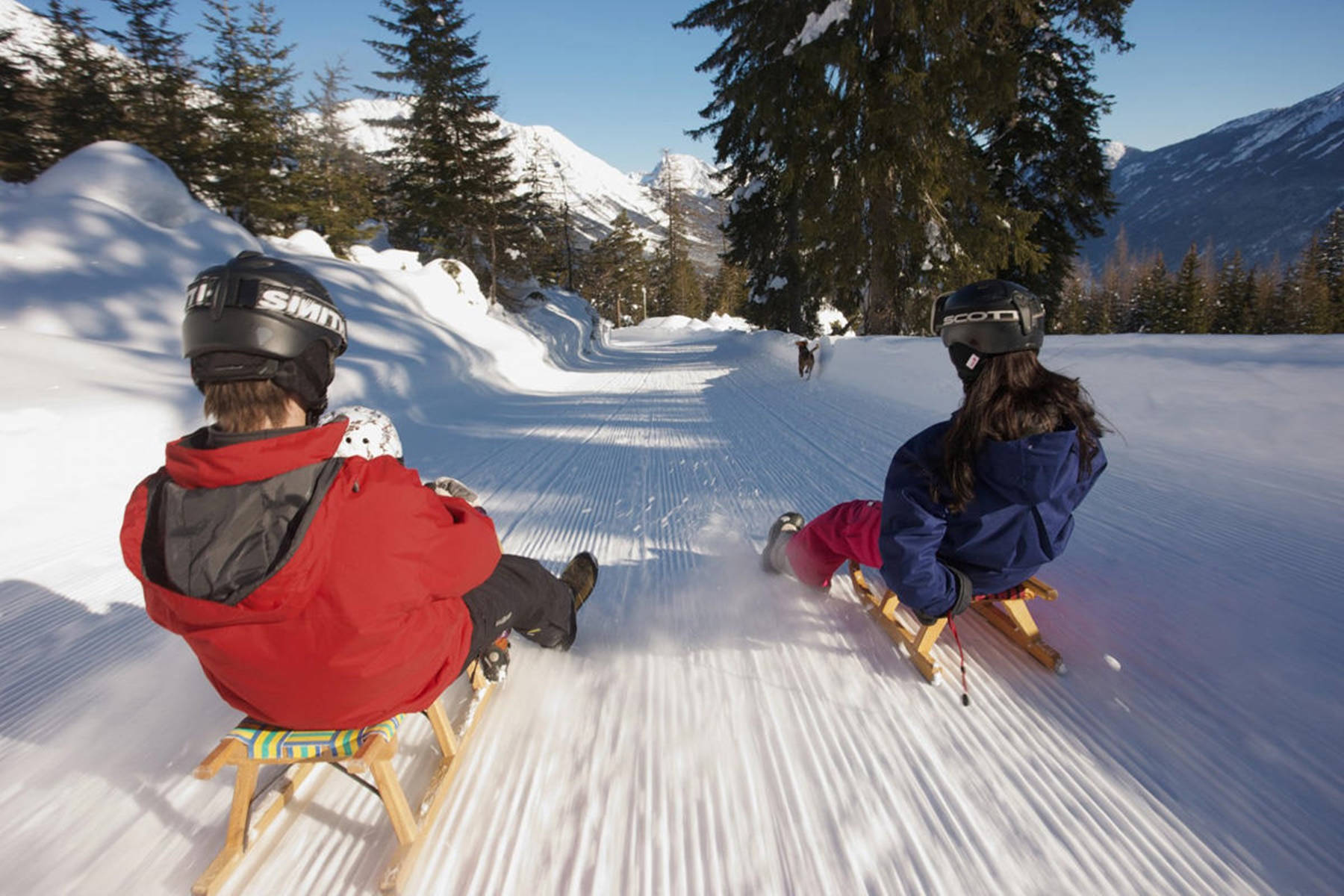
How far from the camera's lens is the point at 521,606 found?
2.04 m

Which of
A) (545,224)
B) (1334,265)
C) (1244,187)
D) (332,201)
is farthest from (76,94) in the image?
(1244,187)

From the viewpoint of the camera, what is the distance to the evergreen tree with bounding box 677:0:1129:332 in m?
9.24

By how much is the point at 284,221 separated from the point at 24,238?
12.0 m

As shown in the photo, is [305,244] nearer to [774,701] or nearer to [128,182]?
[128,182]

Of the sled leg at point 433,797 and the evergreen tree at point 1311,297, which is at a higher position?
the evergreen tree at point 1311,297

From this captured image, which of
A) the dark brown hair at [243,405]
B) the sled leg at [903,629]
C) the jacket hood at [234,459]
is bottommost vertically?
the sled leg at [903,629]

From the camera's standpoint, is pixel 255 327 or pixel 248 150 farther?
pixel 248 150

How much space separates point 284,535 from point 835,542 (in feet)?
7.24

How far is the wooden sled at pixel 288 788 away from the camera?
4.64ft

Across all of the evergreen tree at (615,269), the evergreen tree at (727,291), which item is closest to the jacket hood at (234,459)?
the evergreen tree at (615,269)

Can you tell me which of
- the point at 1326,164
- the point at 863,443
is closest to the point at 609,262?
the point at 863,443

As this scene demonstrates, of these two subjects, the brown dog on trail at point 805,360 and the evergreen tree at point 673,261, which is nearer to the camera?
the brown dog on trail at point 805,360

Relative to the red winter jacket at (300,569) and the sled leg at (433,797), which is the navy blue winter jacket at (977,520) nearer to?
the red winter jacket at (300,569)

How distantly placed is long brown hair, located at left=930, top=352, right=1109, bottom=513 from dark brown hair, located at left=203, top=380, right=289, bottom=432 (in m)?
2.11
